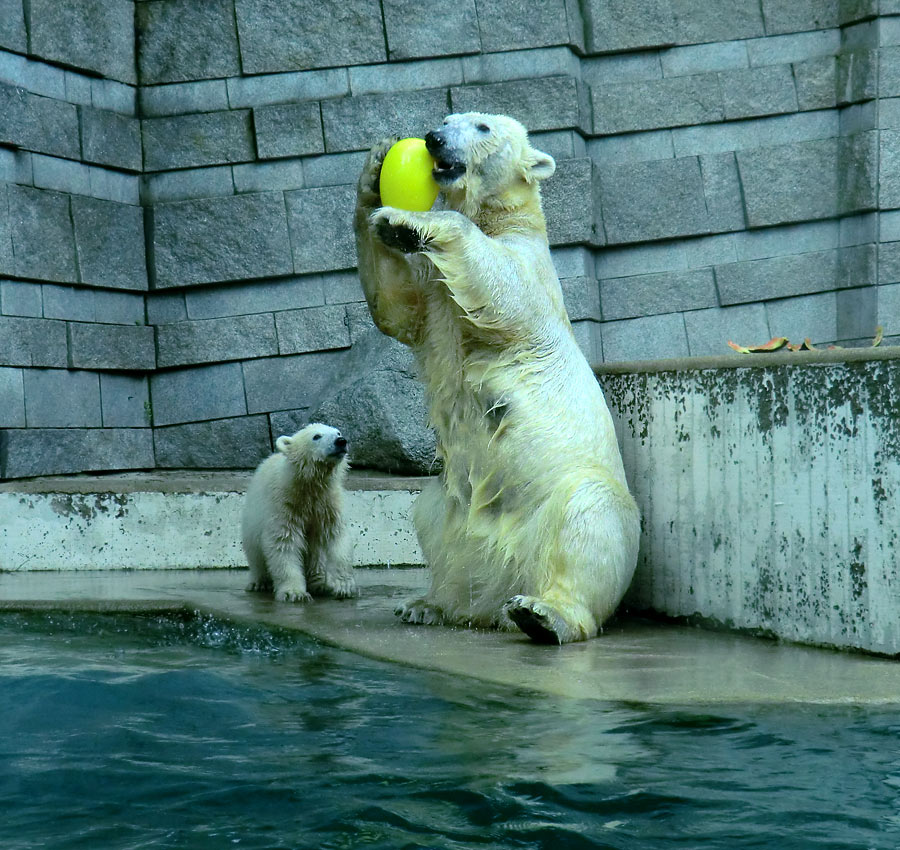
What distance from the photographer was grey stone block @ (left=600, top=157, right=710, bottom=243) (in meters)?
7.98

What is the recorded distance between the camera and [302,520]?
5254mm

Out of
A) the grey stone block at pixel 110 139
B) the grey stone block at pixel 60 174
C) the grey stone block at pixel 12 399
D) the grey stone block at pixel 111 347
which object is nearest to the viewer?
the grey stone block at pixel 12 399

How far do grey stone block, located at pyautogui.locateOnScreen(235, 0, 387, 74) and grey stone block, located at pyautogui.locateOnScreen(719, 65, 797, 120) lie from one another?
2320 mm

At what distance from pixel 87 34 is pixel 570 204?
3272 millimetres

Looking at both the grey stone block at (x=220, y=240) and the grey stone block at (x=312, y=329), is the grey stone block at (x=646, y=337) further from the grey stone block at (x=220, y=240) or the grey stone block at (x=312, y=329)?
the grey stone block at (x=220, y=240)

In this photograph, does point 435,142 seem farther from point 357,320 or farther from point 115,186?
point 115,186

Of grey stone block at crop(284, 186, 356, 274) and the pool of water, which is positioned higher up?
grey stone block at crop(284, 186, 356, 274)

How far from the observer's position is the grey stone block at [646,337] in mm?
8000

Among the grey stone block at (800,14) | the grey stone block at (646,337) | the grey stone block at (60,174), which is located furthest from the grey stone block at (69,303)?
the grey stone block at (800,14)

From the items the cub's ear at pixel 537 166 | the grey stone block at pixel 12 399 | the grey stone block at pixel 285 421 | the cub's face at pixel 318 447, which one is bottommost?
the cub's face at pixel 318 447

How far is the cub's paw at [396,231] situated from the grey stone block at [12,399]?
380 centimetres

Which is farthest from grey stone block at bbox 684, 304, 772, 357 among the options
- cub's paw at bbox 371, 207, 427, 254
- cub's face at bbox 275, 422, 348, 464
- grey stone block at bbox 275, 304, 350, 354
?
cub's paw at bbox 371, 207, 427, 254

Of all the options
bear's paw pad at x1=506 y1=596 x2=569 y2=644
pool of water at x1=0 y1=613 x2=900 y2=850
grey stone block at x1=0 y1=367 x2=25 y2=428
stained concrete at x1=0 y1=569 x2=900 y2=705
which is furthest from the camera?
grey stone block at x1=0 y1=367 x2=25 y2=428

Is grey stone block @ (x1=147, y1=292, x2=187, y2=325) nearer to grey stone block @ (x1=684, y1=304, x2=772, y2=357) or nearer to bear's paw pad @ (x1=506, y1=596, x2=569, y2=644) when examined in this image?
grey stone block @ (x1=684, y1=304, x2=772, y2=357)
